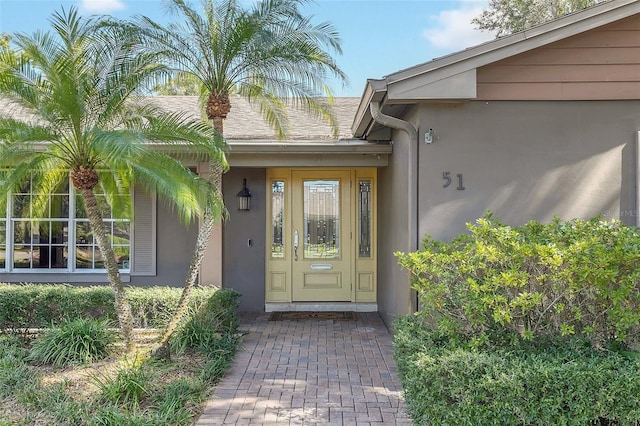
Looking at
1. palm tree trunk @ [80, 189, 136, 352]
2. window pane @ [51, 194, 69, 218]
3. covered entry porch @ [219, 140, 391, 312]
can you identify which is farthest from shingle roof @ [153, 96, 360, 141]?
window pane @ [51, 194, 69, 218]

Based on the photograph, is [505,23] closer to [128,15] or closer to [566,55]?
[566,55]

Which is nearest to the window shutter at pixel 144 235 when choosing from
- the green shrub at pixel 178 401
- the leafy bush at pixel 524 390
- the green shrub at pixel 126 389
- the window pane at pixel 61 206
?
the window pane at pixel 61 206

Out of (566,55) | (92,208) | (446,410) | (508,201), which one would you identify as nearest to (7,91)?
(92,208)

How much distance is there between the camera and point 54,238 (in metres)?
7.82

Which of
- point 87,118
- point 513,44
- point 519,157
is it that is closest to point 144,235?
point 87,118

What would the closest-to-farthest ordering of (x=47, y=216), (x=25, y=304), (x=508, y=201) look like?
(x=508, y=201)
(x=25, y=304)
(x=47, y=216)

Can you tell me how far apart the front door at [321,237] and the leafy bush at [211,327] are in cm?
220

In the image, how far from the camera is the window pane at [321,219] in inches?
337

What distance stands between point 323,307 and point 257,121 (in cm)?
363

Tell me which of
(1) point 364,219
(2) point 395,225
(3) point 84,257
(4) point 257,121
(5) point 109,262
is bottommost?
(3) point 84,257

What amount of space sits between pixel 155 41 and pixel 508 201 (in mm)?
4304

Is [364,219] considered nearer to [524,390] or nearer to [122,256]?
[122,256]

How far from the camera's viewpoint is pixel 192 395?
413 centimetres

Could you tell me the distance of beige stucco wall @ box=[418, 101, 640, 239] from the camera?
4.95 metres
